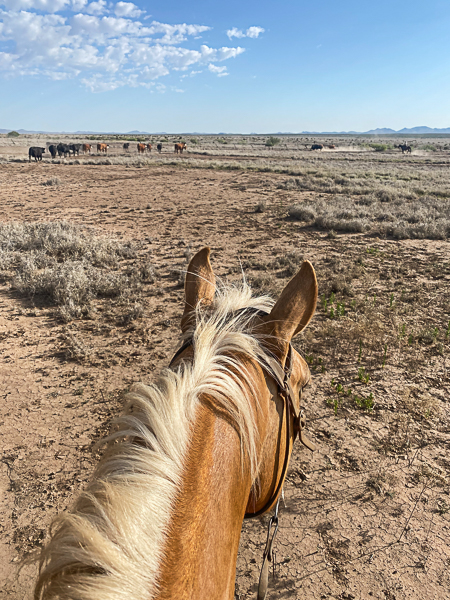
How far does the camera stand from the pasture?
2.46 meters

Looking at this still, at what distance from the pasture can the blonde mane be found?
1.97 m

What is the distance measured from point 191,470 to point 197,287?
0.80 m

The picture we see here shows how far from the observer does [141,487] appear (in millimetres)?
768

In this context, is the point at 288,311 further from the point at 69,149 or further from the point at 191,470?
the point at 69,149

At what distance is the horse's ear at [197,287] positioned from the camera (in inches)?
57.6

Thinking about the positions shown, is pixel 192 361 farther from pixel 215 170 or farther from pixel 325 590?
pixel 215 170

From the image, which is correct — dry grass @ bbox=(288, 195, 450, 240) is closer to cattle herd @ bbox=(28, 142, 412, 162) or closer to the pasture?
the pasture

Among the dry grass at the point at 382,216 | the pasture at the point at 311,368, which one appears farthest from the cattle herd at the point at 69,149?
the dry grass at the point at 382,216

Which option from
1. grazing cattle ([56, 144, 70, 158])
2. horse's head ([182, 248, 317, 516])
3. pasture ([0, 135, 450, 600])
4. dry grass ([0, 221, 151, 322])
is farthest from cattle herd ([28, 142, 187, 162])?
horse's head ([182, 248, 317, 516])

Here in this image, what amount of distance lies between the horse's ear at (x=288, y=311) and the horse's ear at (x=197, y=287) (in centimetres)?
30

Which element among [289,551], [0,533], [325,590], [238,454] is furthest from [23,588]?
[238,454]

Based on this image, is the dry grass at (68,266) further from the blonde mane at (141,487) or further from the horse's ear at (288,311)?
the blonde mane at (141,487)

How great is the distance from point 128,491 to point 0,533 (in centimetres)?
258

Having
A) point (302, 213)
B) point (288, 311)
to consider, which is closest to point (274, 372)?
point (288, 311)
